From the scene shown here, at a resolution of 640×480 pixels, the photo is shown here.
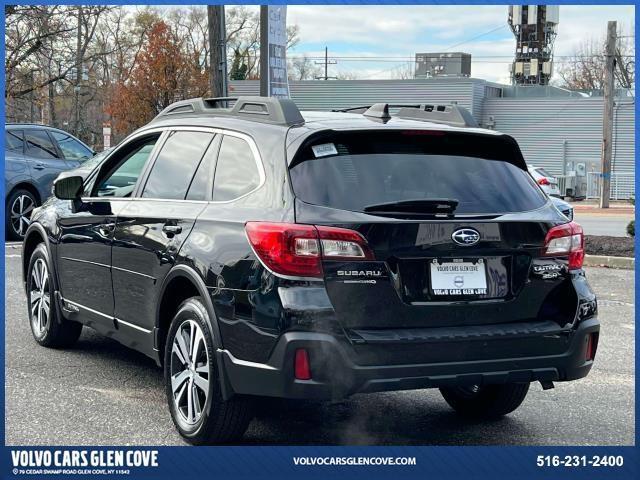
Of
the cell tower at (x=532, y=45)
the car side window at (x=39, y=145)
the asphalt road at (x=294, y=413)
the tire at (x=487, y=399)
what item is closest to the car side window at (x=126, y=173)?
the asphalt road at (x=294, y=413)

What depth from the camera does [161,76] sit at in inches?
1458

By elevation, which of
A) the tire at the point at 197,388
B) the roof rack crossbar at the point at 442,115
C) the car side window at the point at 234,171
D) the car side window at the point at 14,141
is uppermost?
the roof rack crossbar at the point at 442,115

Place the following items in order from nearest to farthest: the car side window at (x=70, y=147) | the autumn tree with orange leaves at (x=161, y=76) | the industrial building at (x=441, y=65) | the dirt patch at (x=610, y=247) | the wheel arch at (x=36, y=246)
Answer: the wheel arch at (x=36, y=246) < the dirt patch at (x=610, y=247) < the car side window at (x=70, y=147) < the autumn tree with orange leaves at (x=161, y=76) < the industrial building at (x=441, y=65)

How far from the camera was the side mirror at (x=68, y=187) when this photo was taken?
20.7 feet

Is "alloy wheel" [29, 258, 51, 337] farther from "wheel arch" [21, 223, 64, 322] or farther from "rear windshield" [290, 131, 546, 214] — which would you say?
"rear windshield" [290, 131, 546, 214]

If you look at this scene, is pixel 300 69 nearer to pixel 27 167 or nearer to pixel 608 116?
pixel 608 116

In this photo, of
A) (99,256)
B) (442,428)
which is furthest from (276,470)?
(99,256)

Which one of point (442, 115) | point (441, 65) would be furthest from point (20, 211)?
point (441, 65)

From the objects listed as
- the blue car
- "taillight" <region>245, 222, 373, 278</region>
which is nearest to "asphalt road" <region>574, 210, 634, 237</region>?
the blue car

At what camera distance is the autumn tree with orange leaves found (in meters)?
36.5

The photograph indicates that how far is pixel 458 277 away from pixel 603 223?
64.5ft

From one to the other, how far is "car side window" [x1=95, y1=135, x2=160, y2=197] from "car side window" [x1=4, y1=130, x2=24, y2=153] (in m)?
8.42

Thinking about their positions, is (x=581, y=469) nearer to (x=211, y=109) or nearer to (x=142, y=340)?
(x=142, y=340)

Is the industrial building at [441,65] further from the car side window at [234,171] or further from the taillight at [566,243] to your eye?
the taillight at [566,243]
